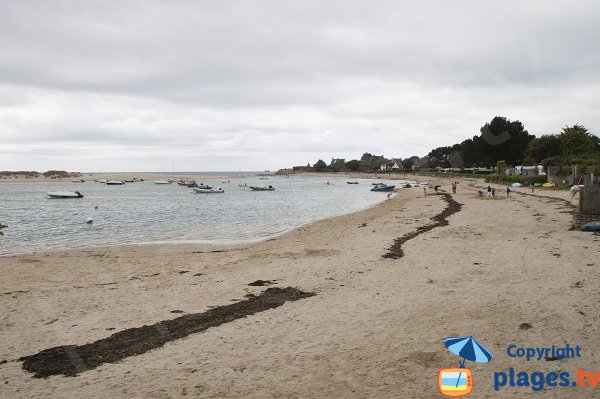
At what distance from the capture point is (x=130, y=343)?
27.5 ft

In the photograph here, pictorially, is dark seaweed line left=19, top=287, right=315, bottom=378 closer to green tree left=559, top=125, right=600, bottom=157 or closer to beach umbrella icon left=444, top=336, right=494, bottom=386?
beach umbrella icon left=444, top=336, right=494, bottom=386

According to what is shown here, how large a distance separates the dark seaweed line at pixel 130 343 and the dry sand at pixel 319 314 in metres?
0.27

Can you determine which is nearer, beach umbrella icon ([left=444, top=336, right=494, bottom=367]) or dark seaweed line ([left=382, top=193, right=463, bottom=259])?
beach umbrella icon ([left=444, top=336, right=494, bottom=367])

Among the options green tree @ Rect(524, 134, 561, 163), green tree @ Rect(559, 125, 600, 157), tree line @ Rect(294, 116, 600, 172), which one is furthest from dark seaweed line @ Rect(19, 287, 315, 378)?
green tree @ Rect(524, 134, 561, 163)

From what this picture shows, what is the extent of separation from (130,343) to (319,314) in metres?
4.27

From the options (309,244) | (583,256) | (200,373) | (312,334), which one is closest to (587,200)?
(583,256)

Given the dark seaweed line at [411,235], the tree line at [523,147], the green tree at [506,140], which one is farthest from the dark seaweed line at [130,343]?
the green tree at [506,140]

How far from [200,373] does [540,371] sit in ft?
18.4

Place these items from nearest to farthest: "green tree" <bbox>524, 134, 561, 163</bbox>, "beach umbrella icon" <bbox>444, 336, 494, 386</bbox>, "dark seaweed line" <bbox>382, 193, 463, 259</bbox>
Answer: "beach umbrella icon" <bbox>444, 336, 494, 386</bbox>, "dark seaweed line" <bbox>382, 193, 463, 259</bbox>, "green tree" <bbox>524, 134, 561, 163</bbox>

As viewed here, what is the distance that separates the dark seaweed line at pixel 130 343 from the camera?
7461 millimetres
